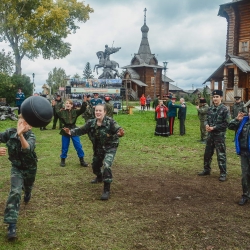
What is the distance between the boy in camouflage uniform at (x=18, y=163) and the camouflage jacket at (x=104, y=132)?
5.55ft

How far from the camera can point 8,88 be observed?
88.2 ft

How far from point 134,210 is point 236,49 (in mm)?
25323

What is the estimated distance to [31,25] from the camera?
31438 mm

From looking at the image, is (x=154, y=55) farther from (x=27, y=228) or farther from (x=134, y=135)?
(x=27, y=228)

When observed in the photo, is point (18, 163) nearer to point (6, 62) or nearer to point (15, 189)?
point (15, 189)

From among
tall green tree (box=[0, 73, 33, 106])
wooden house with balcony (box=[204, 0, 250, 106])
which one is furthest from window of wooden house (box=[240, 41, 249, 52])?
tall green tree (box=[0, 73, 33, 106])

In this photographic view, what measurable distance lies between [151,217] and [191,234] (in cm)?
79

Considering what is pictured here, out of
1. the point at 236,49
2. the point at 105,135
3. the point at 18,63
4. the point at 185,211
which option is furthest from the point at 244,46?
the point at 185,211

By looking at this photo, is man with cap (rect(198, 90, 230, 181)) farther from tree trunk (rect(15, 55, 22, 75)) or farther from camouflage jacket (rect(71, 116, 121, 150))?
tree trunk (rect(15, 55, 22, 75))

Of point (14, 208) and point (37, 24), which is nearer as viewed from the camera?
point (14, 208)

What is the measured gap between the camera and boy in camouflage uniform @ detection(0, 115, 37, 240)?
4277mm

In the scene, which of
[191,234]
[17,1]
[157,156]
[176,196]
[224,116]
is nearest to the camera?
[191,234]

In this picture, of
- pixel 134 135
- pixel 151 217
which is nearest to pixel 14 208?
pixel 151 217

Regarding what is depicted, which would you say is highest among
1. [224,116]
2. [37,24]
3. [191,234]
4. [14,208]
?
[37,24]
